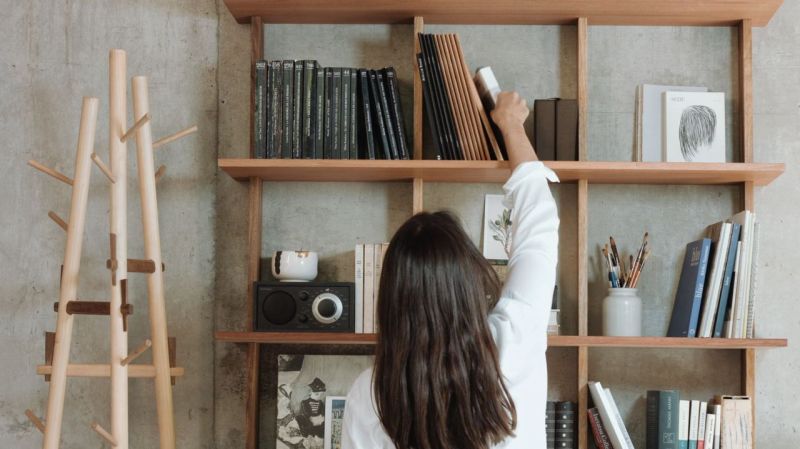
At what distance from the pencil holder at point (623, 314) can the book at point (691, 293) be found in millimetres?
117

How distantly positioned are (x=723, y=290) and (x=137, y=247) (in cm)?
189

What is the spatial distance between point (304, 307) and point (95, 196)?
0.89 m

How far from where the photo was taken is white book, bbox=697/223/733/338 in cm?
281

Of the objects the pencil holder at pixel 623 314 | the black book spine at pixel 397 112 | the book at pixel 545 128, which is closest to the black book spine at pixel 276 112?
the black book spine at pixel 397 112

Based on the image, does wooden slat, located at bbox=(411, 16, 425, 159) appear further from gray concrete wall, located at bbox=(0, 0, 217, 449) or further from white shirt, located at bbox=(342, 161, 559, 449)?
white shirt, located at bbox=(342, 161, 559, 449)

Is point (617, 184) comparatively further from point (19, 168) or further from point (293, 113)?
point (19, 168)

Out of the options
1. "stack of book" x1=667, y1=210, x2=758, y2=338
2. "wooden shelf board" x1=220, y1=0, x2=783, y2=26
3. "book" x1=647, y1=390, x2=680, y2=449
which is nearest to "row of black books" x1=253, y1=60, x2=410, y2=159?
"wooden shelf board" x1=220, y1=0, x2=783, y2=26

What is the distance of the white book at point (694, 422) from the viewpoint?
2809 millimetres

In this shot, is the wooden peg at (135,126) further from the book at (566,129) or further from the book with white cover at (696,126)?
the book with white cover at (696,126)

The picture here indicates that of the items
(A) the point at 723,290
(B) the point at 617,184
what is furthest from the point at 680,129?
(A) the point at 723,290

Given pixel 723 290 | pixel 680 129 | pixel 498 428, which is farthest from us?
pixel 680 129

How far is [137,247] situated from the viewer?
3.14m

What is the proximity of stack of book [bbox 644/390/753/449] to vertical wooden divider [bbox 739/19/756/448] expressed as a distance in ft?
0.45

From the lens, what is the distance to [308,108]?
113 inches
